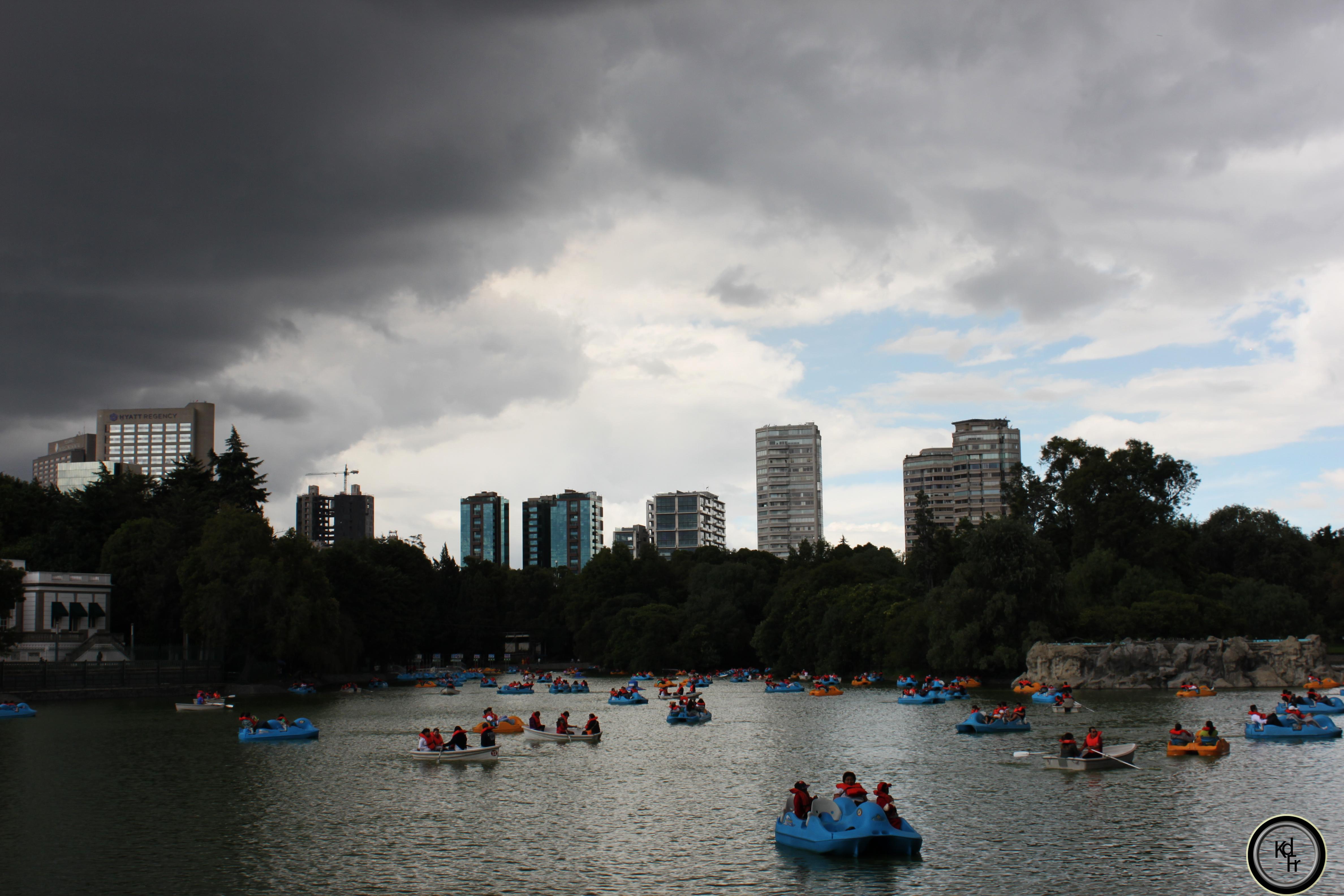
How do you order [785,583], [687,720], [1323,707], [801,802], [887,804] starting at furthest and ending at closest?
[785,583], [687,720], [1323,707], [801,802], [887,804]

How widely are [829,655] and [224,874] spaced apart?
82.2 m

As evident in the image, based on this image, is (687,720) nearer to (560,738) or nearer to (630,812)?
(560,738)

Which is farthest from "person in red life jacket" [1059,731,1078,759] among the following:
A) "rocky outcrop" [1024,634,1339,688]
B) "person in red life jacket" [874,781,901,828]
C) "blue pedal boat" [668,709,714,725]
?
"rocky outcrop" [1024,634,1339,688]

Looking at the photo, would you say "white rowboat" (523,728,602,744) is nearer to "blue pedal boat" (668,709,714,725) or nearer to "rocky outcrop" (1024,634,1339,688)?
"blue pedal boat" (668,709,714,725)

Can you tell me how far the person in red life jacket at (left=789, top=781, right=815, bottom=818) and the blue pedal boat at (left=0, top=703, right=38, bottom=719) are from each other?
58.5 m

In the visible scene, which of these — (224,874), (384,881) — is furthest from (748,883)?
(224,874)

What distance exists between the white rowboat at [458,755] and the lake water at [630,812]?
0.76 meters

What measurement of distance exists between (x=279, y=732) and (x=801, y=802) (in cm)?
3360

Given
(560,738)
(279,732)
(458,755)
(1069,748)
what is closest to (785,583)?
(560,738)

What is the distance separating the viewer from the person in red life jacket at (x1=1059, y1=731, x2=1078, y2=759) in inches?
1407

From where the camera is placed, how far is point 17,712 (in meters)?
66.3

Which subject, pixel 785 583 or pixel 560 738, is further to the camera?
pixel 785 583

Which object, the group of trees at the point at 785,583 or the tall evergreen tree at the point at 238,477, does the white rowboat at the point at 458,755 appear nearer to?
the group of trees at the point at 785,583

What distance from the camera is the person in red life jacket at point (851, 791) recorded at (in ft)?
77.8
